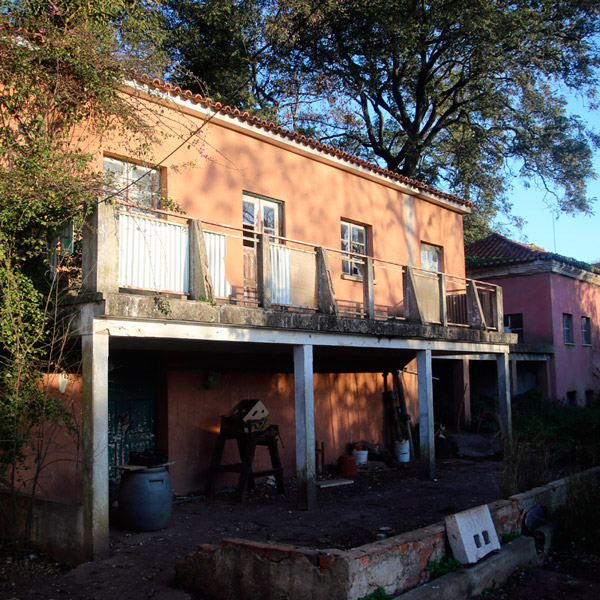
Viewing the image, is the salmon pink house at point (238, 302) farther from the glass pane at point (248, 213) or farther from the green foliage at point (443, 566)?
the green foliage at point (443, 566)

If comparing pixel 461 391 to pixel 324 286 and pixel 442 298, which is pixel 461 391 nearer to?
pixel 442 298

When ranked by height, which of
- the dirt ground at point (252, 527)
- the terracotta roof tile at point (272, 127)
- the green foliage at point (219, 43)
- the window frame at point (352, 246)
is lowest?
the dirt ground at point (252, 527)

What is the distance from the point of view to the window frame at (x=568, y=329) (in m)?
22.3

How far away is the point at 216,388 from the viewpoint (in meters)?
11.1

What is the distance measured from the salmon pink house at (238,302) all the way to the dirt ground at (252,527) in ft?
1.38

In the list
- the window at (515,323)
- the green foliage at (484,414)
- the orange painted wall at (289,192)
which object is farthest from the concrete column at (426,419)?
the window at (515,323)

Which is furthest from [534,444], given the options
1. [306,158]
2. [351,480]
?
[306,158]

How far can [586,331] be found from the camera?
2400 cm

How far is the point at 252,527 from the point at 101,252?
4.01 metres

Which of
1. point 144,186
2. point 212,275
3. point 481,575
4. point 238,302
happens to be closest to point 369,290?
point 238,302

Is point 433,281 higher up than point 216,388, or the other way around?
point 433,281

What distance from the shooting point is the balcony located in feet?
23.2

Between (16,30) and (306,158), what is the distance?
6.10 m

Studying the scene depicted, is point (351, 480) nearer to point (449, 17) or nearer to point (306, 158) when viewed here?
point (306, 158)
